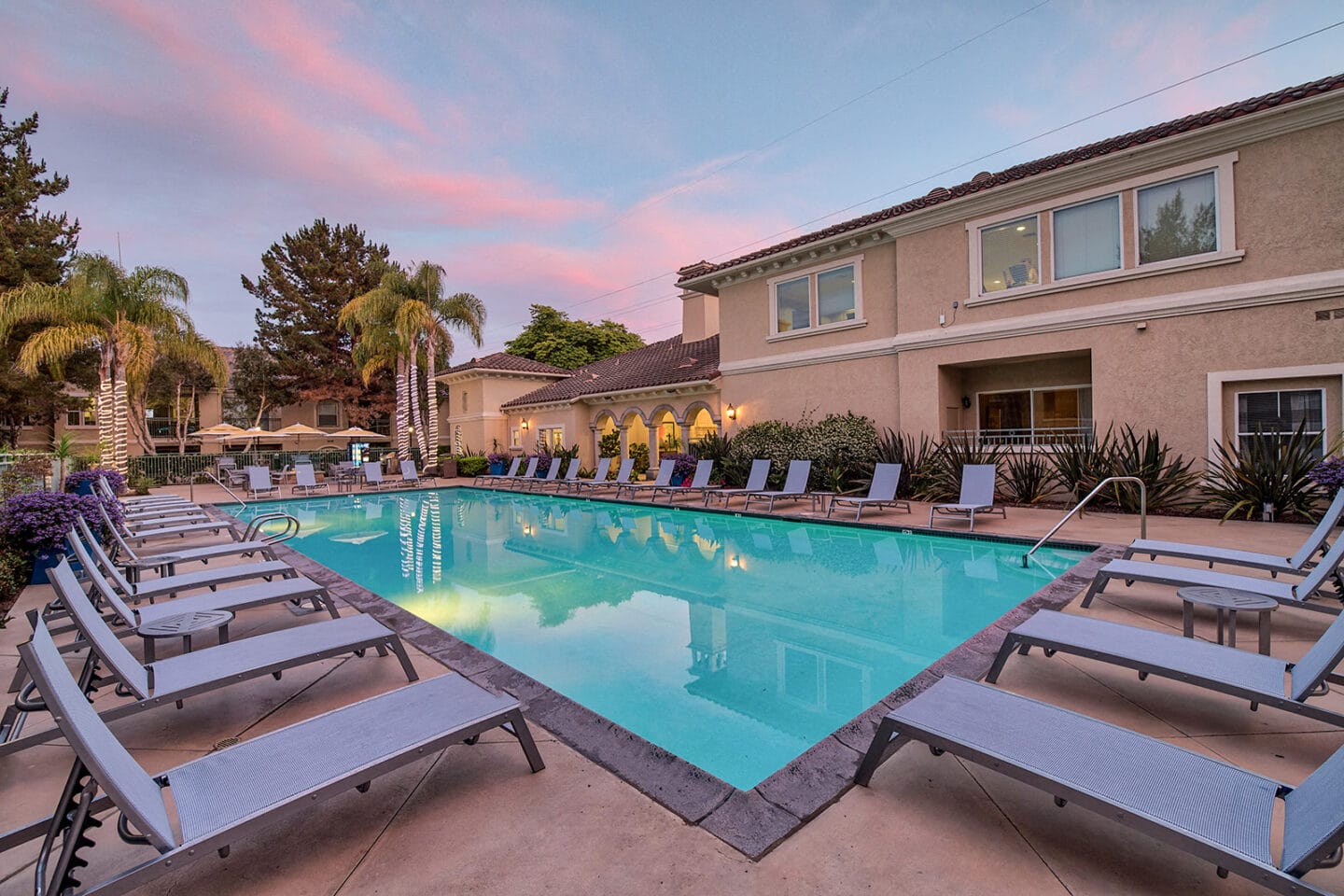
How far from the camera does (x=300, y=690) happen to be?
3750mm

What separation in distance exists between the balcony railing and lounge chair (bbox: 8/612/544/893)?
1196 centimetres

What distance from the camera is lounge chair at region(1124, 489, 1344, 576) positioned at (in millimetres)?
4695

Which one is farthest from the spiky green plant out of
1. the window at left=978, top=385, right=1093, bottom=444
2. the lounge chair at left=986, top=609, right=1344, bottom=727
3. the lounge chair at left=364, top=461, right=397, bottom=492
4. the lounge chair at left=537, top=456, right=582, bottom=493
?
the lounge chair at left=364, top=461, right=397, bottom=492

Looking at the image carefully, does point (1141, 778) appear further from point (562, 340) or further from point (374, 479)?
point (562, 340)

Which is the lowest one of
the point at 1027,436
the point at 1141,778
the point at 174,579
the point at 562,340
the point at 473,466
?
the point at 1141,778

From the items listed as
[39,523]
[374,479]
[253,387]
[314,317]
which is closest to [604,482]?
[374,479]

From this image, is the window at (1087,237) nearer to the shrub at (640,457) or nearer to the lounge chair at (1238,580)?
the lounge chair at (1238,580)

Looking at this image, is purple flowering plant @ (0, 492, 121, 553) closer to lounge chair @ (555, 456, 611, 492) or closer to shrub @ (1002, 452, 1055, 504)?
lounge chair @ (555, 456, 611, 492)

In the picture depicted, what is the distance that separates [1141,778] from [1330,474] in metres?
9.48

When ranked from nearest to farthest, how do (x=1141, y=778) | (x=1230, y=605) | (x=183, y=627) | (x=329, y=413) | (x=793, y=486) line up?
(x=1141, y=778)
(x=1230, y=605)
(x=183, y=627)
(x=793, y=486)
(x=329, y=413)

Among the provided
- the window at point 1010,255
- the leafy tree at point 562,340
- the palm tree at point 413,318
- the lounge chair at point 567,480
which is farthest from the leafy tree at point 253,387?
the window at point 1010,255

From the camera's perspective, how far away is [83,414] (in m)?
30.4

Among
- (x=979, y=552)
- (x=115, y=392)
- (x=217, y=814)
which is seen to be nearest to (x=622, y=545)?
(x=979, y=552)

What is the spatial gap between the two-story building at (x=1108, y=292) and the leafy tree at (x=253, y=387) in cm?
3422
